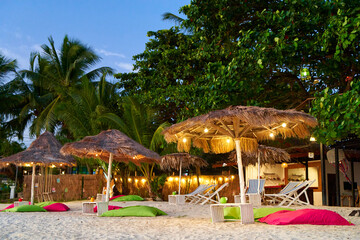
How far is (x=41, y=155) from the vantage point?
11.5 meters

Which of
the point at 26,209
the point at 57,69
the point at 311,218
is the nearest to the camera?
the point at 311,218

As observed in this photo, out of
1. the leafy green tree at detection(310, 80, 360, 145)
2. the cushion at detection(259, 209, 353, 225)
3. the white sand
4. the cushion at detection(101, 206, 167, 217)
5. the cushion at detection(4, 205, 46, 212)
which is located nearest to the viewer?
the white sand

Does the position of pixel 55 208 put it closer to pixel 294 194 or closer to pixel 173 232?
pixel 173 232

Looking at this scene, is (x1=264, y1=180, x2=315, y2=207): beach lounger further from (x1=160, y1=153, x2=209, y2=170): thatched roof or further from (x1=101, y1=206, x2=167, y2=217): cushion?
(x1=160, y1=153, x2=209, y2=170): thatched roof

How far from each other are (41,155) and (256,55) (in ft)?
24.5

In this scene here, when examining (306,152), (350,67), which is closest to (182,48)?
(350,67)

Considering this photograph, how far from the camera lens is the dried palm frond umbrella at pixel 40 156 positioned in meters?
11.3

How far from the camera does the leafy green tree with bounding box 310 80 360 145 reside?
643cm

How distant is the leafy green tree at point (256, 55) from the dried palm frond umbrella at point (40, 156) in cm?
332

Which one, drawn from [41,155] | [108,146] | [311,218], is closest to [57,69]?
[41,155]

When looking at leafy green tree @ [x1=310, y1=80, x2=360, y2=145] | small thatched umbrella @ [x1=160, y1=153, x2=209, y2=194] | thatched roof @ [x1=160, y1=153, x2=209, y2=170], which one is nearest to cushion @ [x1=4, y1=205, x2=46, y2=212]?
thatched roof @ [x1=160, y1=153, x2=209, y2=170]

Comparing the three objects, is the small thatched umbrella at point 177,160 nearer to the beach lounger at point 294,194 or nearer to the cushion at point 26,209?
the beach lounger at point 294,194

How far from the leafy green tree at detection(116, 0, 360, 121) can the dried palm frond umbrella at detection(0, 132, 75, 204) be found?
3.32 meters

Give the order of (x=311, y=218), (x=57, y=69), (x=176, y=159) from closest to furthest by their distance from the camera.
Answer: (x=311, y=218)
(x=176, y=159)
(x=57, y=69)
